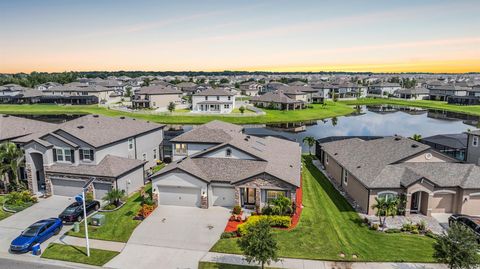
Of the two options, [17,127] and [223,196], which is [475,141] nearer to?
[223,196]

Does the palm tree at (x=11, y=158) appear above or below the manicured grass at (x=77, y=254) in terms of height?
above

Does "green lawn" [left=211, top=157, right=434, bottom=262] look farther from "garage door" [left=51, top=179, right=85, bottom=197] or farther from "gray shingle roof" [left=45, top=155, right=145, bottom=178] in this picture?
"garage door" [left=51, top=179, right=85, bottom=197]

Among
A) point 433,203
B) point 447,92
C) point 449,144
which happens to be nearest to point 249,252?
point 433,203

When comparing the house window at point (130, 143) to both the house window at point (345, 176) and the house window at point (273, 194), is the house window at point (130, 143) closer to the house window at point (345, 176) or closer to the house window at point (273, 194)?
the house window at point (273, 194)

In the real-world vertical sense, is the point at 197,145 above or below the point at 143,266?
above

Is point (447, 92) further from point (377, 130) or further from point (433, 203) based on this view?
point (433, 203)

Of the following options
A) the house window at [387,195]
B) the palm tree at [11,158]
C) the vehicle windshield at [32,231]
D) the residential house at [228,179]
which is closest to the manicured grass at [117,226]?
the vehicle windshield at [32,231]

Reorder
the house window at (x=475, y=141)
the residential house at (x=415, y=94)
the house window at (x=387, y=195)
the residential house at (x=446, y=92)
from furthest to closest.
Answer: the residential house at (x=415, y=94)
the residential house at (x=446, y=92)
the house window at (x=475, y=141)
the house window at (x=387, y=195)

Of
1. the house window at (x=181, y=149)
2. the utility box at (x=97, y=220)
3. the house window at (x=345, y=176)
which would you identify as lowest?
the utility box at (x=97, y=220)
